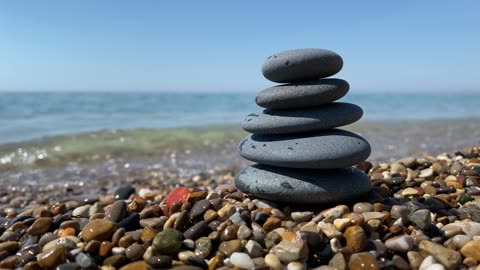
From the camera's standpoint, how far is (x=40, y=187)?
7707mm

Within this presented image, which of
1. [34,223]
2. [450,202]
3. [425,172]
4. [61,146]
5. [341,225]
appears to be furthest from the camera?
[61,146]

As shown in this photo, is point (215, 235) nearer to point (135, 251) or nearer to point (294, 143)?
point (135, 251)

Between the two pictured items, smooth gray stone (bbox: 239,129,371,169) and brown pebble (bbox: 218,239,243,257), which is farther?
smooth gray stone (bbox: 239,129,371,169)

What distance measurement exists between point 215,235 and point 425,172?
3.31 meters

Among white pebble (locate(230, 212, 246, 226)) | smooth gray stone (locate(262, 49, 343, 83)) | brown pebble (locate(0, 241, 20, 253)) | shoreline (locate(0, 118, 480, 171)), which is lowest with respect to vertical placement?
shoreline (locate(0, 118, 480, 171))

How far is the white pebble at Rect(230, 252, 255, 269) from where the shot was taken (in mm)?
2801

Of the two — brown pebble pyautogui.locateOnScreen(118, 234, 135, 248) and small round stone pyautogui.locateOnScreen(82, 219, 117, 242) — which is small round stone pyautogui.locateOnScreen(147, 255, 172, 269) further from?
small round stone pyautogui.locateOnScreen(82, 219, 117, 242)

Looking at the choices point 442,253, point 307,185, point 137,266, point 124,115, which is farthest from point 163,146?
point 124,115

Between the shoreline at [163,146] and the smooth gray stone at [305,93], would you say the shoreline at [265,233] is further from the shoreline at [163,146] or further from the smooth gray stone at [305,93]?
the shoreline at [163,146]

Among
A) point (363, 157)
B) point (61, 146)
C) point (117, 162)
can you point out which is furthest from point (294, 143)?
point (61, 146)

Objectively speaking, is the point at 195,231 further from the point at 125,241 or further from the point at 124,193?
the point at 124,193

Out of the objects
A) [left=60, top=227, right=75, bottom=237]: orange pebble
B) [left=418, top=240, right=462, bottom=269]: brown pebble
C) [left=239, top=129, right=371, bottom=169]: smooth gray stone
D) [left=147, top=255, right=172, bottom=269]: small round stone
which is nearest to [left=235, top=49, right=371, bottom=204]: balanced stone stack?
[left=239, top=129, right=371, bottom=169]: smooth gray stone

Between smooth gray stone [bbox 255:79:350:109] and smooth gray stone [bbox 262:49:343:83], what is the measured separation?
8 cm

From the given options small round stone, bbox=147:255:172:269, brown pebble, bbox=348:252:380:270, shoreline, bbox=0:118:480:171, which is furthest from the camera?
shoreline, bbox=0:118:480:171
